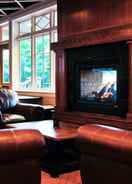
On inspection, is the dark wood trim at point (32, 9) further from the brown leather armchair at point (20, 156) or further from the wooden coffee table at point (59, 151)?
the brown leather armchair at point (20, 156)

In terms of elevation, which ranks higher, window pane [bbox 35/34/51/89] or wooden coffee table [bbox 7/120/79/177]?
window pane [bbox 35/34/51/89]

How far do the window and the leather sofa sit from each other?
480 centimetres

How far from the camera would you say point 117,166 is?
1.66 metres

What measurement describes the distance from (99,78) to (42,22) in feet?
10.3

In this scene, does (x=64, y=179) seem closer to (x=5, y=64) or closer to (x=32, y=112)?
(x=32, y=112)

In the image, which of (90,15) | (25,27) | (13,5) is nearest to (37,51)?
(25,27)

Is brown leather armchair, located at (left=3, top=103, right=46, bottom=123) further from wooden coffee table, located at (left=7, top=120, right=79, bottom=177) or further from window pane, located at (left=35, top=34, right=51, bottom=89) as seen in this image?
wooden coffee table, located at (left=7, top=120, right=79, bottom=177)

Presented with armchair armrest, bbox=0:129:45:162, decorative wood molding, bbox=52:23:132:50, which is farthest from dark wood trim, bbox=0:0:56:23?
armchair armrest, bbox=0:129:45:162

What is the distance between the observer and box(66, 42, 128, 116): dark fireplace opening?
3.90 metres

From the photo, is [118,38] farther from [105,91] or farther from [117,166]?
[117,166]

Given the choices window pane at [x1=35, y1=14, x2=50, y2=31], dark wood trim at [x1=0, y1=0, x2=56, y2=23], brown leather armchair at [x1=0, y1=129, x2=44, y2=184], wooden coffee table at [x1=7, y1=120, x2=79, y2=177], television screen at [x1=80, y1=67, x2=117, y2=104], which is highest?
dark wood trim at [x1=0, y1=0, x2=56, y2=23]

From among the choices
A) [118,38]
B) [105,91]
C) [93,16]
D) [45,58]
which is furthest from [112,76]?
[45,58]

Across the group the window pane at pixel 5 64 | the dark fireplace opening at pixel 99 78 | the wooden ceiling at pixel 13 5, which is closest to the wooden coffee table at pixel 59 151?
the dark fireplace opening at pixel 99 78

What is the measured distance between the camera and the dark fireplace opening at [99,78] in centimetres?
390
